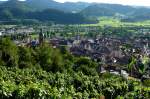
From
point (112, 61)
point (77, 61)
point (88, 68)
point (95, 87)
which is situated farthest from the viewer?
point (112, 61)

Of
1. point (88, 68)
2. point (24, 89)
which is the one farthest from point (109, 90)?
point (88, 68)

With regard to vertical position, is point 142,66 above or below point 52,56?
below

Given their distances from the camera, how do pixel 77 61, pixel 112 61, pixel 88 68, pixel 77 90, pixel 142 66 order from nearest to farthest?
pixel 77 90
pixel 88 68
pixel 77 61
pixel 142 66
pixel 112 61

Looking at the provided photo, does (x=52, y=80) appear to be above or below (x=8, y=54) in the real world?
above

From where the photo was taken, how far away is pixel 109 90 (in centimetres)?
4016

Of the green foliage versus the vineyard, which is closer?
the vineyard

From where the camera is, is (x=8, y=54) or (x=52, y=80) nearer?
(x=52, y=80)

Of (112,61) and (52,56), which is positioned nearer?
(52,56)

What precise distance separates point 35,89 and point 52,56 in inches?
1358

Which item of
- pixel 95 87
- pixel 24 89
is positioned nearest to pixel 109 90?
pixel 95 87

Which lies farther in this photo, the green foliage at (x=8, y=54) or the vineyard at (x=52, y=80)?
the green foliage at (x=8, y=54)

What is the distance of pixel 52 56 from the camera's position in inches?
2445

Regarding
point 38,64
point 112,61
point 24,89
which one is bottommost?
point 112,61

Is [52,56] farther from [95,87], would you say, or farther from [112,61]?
[112,61]
